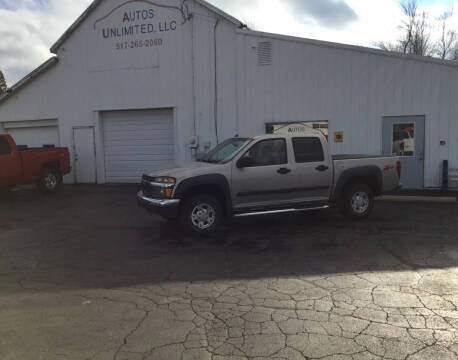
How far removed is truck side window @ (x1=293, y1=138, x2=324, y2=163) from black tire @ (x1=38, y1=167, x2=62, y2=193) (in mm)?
8623

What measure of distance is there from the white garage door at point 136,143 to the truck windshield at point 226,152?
6.46 m

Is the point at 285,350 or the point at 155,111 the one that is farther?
the point at 155,111

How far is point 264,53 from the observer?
42.9 ft

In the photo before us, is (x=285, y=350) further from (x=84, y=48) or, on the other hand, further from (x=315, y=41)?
(x=84, y=48)

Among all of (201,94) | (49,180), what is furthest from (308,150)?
(49,180)

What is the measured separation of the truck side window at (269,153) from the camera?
25.6ft

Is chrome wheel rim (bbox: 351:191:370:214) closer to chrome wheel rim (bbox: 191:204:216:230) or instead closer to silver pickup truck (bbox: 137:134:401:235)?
silver pickup truck (bbox: 137:134:401:235)

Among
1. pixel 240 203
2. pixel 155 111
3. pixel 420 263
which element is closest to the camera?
pixel 420 263

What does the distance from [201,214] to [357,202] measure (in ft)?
11.3

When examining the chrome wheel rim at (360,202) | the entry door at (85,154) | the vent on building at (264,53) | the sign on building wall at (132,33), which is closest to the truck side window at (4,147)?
the entry door at (85,154)

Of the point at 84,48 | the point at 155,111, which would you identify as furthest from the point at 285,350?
the point at 84,48

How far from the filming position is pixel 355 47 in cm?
1227

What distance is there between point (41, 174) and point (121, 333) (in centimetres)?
1041

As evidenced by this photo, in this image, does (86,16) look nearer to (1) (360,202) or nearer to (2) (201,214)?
(2) (201,214)
